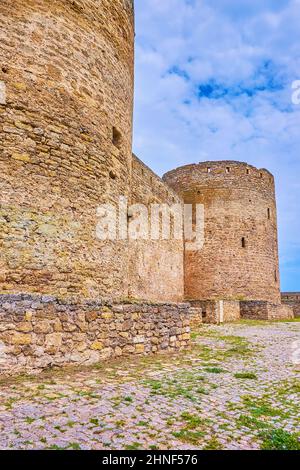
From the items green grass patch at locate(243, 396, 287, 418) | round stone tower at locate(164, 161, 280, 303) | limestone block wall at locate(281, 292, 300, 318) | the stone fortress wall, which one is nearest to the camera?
green grass patch at locate(243, 396, 287, 418)

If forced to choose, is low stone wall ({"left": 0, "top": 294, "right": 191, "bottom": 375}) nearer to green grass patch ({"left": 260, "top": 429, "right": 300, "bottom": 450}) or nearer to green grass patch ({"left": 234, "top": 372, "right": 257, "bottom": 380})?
green grass patch ({"left": 234, "top": 372, "right": 257, "bottom": 380})

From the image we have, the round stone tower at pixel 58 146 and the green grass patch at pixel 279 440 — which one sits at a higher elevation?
the round stone tower at pixel 58 146

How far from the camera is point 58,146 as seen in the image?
7.16 meters

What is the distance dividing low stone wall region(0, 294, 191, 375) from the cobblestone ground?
248 mm

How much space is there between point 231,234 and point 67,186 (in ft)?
53.0

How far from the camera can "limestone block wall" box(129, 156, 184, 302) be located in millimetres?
13688

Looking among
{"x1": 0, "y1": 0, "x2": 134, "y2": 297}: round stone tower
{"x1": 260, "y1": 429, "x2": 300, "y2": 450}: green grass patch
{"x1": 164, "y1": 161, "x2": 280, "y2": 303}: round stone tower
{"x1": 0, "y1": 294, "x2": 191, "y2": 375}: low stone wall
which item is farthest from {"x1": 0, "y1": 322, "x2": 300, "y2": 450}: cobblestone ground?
{"x1": 164, "y1": 161, "x2": 280, "y2": 303}: round stone tower

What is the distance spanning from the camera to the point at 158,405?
12.9 ft

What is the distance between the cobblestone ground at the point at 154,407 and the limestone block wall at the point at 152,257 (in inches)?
258

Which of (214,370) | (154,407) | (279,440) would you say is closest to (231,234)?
(214,370)

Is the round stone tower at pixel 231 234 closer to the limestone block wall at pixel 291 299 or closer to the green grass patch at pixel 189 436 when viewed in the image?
the limestone block wall at pixel 291 299

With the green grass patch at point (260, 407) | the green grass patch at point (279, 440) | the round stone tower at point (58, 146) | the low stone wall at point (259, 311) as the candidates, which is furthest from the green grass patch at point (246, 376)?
the low stone wall at point (259, 311)

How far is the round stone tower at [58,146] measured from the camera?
6512 millimetres

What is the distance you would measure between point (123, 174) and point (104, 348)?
14.7 ft
